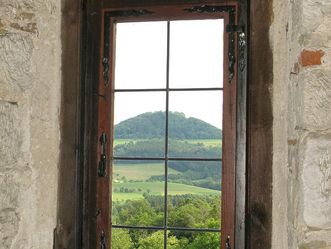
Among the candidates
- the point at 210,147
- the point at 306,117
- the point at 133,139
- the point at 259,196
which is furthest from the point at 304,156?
the point at 133,139

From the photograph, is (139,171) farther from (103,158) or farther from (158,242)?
(158,242)

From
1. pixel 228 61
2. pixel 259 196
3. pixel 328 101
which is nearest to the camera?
pixel 328 101

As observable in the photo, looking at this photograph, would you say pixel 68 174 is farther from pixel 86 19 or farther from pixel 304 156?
pixel 304 156

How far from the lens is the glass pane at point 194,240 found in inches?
77.7

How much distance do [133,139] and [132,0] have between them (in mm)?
619

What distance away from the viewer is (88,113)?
6.63ft

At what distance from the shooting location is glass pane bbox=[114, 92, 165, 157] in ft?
6.69

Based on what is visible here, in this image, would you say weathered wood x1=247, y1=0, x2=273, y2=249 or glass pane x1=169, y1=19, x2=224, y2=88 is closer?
weathered wood x1=247, y1=0, x2=273, y2=249

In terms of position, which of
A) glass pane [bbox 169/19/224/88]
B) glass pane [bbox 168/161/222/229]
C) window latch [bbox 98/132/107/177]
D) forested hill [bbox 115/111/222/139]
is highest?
glass pane [bbox 169/19/224/88]

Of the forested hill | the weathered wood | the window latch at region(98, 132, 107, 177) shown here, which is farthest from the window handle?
the weathered wood

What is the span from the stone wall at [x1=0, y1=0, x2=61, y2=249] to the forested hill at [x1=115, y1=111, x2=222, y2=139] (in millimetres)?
313

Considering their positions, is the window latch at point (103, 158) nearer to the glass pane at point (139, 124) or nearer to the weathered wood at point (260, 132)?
the glass pane at point (139, 124)

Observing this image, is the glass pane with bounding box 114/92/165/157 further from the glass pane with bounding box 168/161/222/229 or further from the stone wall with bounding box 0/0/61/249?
the stone wall with bounding box 0/0/61/249

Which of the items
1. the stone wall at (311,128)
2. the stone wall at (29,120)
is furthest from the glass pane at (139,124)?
the stone wall at (311,128)
